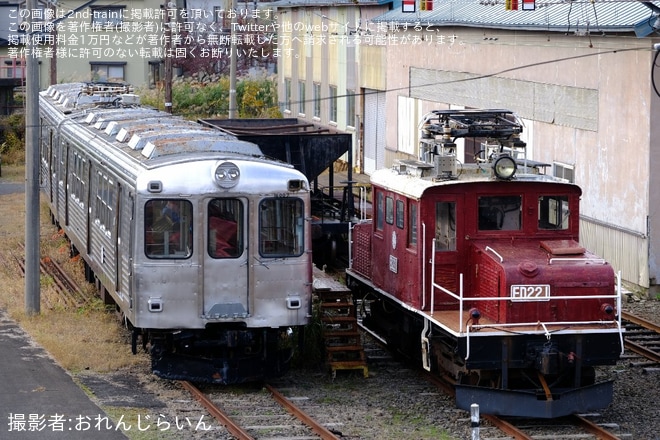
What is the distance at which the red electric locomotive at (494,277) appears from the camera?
12.2m

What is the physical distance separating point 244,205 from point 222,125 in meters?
8.58

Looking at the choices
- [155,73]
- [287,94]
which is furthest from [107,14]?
[287,94]

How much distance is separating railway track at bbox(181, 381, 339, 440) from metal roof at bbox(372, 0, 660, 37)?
8.38 metres

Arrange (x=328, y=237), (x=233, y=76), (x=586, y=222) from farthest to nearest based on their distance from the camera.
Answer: (x=233, y=76)
(x=586, y=222)
(x=328, y=237)

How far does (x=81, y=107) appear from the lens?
77.6ft

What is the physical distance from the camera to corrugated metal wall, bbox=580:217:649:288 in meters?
20.3

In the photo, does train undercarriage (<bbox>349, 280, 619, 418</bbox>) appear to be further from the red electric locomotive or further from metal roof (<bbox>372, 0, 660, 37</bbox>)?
metal roof (<bbox>372, 0, 660, 37</bbox>)

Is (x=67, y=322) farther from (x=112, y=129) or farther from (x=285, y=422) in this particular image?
(x=285, y=422)

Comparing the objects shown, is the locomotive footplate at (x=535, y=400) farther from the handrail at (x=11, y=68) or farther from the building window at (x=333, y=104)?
the handrail at (x=11, y=68)

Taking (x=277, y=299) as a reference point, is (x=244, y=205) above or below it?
above

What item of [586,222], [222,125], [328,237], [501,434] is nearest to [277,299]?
[501,434]

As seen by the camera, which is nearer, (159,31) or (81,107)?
(81,107)

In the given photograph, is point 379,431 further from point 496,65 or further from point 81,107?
point 496,65

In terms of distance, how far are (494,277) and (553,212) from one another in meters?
1.30
